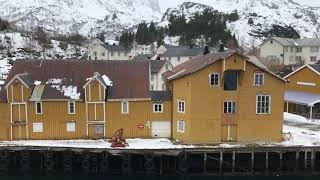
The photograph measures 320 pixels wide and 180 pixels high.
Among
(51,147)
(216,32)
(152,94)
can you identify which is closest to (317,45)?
(216,32)

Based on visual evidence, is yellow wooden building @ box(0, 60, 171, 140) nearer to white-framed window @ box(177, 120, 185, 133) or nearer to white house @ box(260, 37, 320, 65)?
white-framed window @ box(177, 120, 185, 133)

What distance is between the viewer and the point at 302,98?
58594 millimetres

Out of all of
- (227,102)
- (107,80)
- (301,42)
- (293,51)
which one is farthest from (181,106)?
(301,42)

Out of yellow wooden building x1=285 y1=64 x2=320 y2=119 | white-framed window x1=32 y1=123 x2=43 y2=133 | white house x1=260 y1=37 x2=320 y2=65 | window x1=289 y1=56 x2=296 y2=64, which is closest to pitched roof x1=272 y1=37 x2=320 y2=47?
white house x1=260 y1=37 x2=320 y2=65

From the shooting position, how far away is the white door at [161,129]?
44.9 m

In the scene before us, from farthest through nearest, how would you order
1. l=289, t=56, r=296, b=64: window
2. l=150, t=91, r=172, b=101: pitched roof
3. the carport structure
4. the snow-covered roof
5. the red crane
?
1. l=289, t=56, r=296, b=64: window
2. the snow-covered roof
3. the carport structure
4. l=150, t=91, r=172, b=101: pitched roof
5. the red crane

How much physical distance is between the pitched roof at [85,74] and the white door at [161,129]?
265 centimetres

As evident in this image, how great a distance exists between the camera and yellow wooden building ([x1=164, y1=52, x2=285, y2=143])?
42344mm

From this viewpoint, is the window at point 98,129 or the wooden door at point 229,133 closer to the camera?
the wooden door at point 229,133

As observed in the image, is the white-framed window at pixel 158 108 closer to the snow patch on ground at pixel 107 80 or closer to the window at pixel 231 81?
the snow patch on ground at pixel 107 80

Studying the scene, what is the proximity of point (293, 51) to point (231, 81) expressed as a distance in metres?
85.9

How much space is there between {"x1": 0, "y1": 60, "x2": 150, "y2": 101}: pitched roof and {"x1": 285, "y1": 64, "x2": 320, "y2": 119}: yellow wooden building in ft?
67.1

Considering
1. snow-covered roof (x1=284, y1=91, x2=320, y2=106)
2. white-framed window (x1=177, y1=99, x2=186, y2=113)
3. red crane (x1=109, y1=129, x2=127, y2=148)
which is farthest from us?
snow-covered roof (x1=284, y1=91, x2=320, y2=106)

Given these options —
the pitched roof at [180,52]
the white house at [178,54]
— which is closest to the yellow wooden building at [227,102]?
the white house at [178,54]
